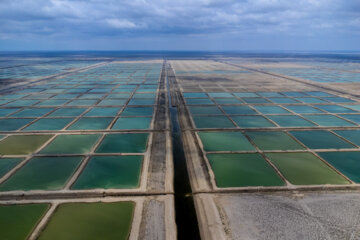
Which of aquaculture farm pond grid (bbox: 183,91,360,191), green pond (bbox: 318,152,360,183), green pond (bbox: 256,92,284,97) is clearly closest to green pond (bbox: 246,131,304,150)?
aquaculture farm pond grid (bbox: 183,91,360,191)

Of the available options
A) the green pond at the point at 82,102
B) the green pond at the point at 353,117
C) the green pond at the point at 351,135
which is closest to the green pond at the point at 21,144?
the green pond at the point at 82,102

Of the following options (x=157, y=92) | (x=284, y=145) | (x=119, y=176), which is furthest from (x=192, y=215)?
(x=157, y=92)

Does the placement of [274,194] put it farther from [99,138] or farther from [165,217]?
[99,138]

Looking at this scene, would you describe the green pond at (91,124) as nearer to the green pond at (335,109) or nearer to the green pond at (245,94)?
the green pond at (245,94)

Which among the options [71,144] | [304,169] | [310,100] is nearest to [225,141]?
[304,169]

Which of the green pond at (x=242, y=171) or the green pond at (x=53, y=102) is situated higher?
the green pond at (x=53, y=102)

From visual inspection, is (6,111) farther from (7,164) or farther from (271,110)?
(271,110)

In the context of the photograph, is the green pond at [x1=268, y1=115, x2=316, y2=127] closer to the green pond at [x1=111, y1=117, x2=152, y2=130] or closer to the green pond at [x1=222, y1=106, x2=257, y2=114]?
the green pond at [x1=222, y1=106, x2=257, y2=114]
